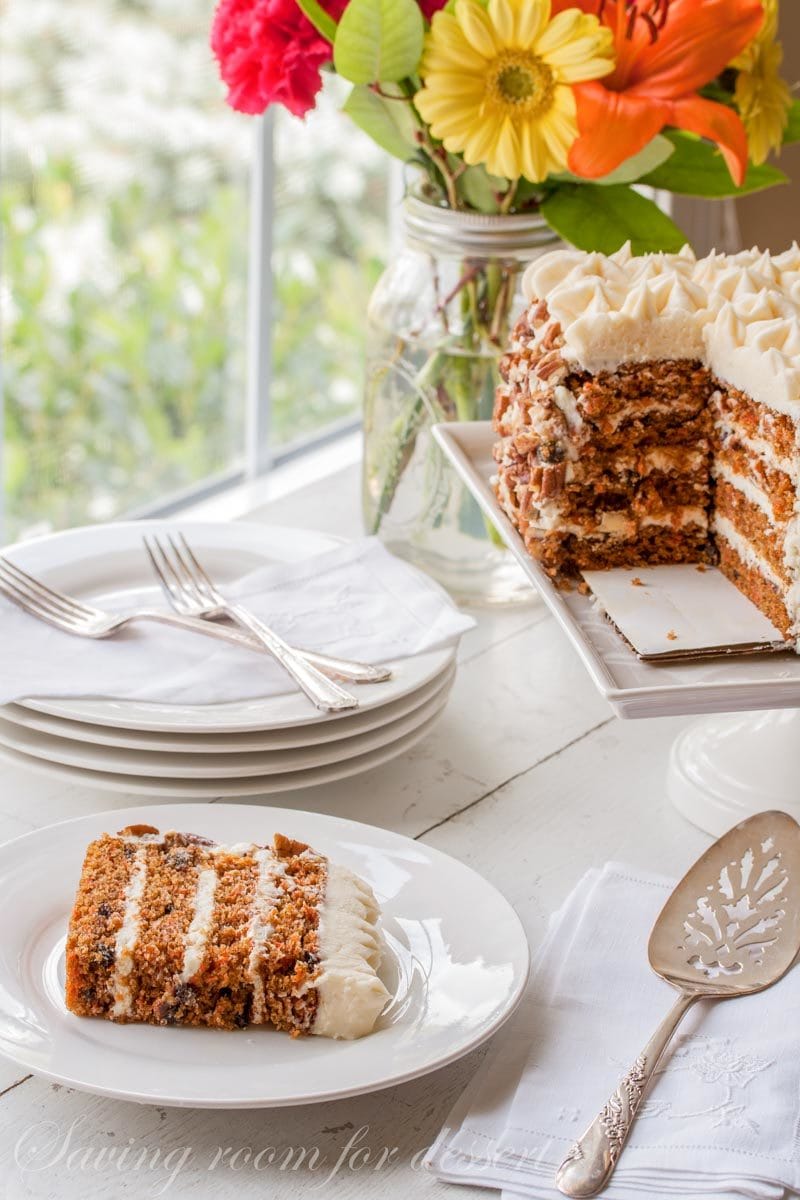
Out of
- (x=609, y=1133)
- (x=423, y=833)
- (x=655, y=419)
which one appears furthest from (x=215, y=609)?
(x=609, y=1133)

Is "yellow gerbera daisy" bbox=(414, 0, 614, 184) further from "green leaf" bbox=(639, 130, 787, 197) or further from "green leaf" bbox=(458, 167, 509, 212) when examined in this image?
"green leaf" bbox=(639, 130, 787, 197)

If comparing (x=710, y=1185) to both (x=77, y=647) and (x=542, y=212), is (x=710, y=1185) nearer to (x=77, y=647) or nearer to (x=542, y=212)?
(x=77, y=647)

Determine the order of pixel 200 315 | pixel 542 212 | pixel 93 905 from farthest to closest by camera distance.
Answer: pixel 200 315 < pixel 542 212 < pixel 93 905

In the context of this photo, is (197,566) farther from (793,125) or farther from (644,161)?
(793,125)

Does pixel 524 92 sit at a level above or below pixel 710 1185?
above

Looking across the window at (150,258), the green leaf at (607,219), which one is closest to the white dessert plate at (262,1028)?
the green leaf at (607,219)

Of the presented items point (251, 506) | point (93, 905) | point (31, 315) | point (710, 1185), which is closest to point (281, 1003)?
point (93, 905)

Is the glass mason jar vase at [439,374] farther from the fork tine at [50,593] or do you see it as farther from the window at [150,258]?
the window at [150,258]
